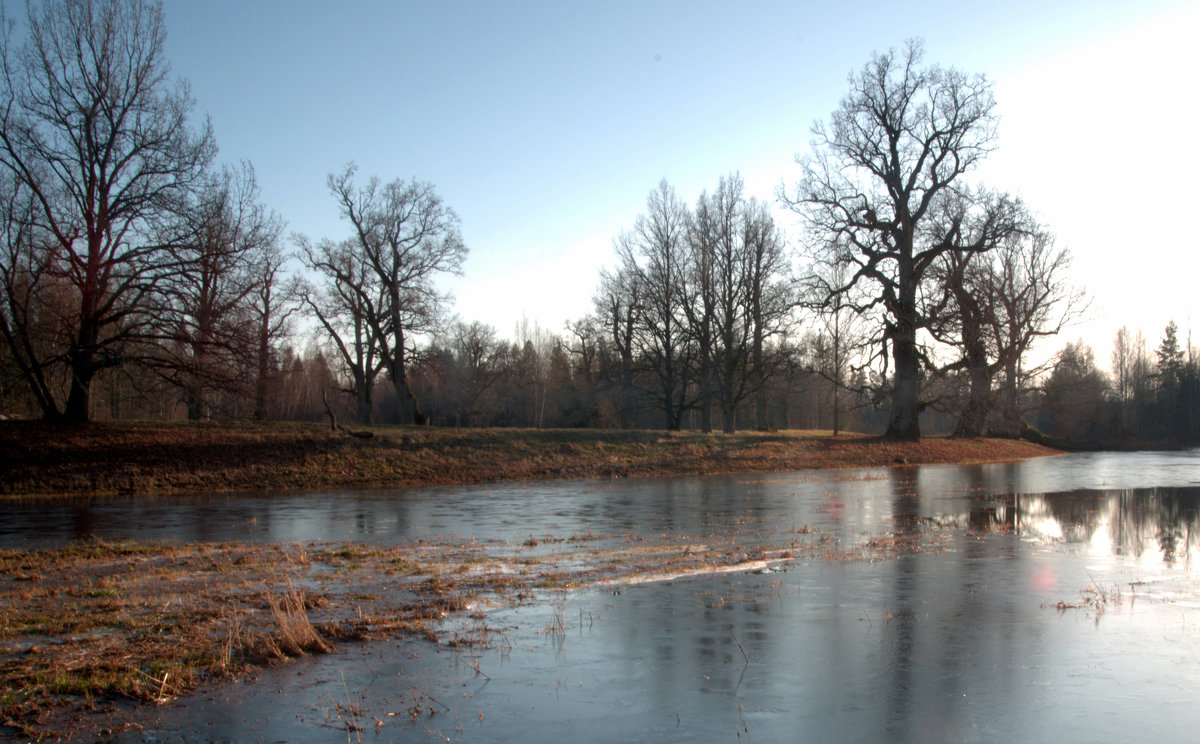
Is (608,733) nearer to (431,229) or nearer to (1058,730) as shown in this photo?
(1058,730)

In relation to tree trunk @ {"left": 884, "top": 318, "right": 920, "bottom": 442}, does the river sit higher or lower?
lower

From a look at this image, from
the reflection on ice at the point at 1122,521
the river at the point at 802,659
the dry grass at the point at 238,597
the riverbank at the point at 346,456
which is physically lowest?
the reflection on ice at the point at 1122,521

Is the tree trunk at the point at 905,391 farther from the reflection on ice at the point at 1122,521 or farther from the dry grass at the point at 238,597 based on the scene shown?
the dry grass at the point at 238,597

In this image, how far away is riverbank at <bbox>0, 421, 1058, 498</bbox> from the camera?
26078mm

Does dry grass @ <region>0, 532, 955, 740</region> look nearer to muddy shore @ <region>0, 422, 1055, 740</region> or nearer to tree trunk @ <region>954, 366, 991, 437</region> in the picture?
muddy shore @ <region>0, 422, 1055, 740</region>

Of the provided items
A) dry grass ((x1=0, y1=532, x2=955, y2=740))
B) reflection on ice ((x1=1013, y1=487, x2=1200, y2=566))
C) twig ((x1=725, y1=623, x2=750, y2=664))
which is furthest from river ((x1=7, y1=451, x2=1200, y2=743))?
dry grass ((x1=0, y1=532, x2=955, y2=740))

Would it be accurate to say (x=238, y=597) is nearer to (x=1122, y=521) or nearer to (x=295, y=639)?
(x=295, y=639)

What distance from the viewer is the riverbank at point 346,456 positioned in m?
26.1

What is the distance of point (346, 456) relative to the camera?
30.3m

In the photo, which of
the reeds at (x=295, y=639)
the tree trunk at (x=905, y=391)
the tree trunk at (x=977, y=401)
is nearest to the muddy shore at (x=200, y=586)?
the reeds at (x=295, y=639)

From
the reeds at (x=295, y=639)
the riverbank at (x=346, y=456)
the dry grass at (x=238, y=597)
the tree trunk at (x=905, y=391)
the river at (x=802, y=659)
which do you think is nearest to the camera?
the river at (x=802, y=659)

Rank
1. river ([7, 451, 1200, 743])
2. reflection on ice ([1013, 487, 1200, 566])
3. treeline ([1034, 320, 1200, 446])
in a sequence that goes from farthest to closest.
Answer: treeline ([1034, 320, 1200, 446]) → reflection on ice ([1013, 487, 1200, 566]) → river ([7, 451, 1200, 743])

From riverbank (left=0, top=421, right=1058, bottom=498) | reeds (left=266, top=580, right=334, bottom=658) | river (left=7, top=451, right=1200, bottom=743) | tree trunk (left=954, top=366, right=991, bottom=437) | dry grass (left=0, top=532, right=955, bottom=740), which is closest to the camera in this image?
river (left=7, top=451, right=1200, bottom=743)

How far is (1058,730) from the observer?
226 inches
